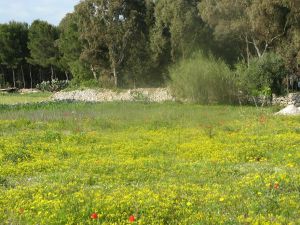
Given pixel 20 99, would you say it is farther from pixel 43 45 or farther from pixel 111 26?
pixel 43 45

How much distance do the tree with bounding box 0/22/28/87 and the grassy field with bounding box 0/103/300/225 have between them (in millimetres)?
47883

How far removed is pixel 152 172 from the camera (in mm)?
11273

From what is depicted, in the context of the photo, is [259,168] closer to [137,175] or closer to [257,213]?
[137,175]

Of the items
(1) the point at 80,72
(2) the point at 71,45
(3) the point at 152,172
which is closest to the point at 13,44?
(2) the point at 71,45

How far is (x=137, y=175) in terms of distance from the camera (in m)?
10.9

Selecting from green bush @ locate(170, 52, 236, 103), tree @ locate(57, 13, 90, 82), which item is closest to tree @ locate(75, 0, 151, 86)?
tree @ locate(57, 13, 90, 82)

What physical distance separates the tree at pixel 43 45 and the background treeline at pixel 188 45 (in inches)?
16.1

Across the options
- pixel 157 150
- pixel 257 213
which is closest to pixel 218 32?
pixel 157 150

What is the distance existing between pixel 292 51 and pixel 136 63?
58.3ft

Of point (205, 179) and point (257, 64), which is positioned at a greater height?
point (257, 64)

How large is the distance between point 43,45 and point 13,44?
19.6 feet

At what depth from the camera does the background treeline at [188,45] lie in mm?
→ 36250

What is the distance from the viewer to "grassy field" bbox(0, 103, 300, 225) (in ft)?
23.3

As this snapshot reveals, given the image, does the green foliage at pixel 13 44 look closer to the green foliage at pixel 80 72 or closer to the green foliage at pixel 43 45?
the green foliage at pixel 43 45
